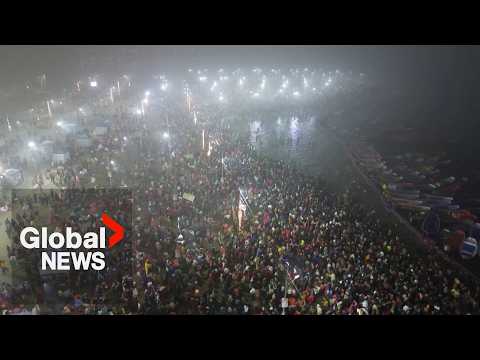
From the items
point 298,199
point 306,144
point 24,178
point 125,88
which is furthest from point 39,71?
point 298,199

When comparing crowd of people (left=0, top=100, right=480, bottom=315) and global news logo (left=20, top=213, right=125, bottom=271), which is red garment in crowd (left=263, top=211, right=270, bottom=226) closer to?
crowd of people (left=0, top=100, right=480, bottom=315)

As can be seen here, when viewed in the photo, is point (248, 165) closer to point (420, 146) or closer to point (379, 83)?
point (420, 146)

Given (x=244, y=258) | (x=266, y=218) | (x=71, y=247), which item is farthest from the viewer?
(x=266, y=218)

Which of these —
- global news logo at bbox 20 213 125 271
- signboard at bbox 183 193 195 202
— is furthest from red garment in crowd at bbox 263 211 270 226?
global news logo at bbox 20 213 125 271

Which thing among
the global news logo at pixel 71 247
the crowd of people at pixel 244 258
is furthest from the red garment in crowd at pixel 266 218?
the global news logo at pixel 71 247

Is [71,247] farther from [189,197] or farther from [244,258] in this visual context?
[189,197]

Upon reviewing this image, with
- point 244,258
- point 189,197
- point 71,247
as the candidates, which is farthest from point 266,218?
point 71,247
